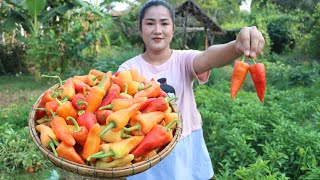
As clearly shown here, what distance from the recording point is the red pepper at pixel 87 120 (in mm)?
1596

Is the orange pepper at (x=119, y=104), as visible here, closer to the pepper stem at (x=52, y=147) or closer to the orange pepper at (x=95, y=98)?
the orange pepper at (x=95, y=98)

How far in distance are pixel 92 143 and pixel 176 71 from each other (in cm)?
76

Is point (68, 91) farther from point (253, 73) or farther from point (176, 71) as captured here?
point (253, 73)

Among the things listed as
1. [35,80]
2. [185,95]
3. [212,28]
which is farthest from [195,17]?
[185,95]

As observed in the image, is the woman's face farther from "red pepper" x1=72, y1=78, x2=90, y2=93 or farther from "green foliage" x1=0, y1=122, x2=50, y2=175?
"green foliage" x1=0, y1=122, x2=50, y2=175

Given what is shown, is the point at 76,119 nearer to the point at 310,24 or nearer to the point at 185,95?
the point at 185,95

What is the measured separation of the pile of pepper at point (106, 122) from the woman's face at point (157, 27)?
288 millimetres

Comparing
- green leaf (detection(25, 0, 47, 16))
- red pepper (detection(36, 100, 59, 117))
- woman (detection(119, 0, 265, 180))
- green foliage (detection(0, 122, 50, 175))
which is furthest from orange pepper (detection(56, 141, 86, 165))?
green leaf (detection(25, 0, 47, 16))

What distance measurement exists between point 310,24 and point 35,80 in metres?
13.0

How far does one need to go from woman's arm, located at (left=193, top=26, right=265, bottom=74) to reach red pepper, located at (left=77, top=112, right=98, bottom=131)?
71 cm

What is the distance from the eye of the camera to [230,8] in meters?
23.5

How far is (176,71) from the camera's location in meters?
2.09

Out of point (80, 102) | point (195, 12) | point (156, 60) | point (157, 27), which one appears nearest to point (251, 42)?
point (157, 27)

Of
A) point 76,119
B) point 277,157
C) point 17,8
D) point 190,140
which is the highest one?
point 17,8
